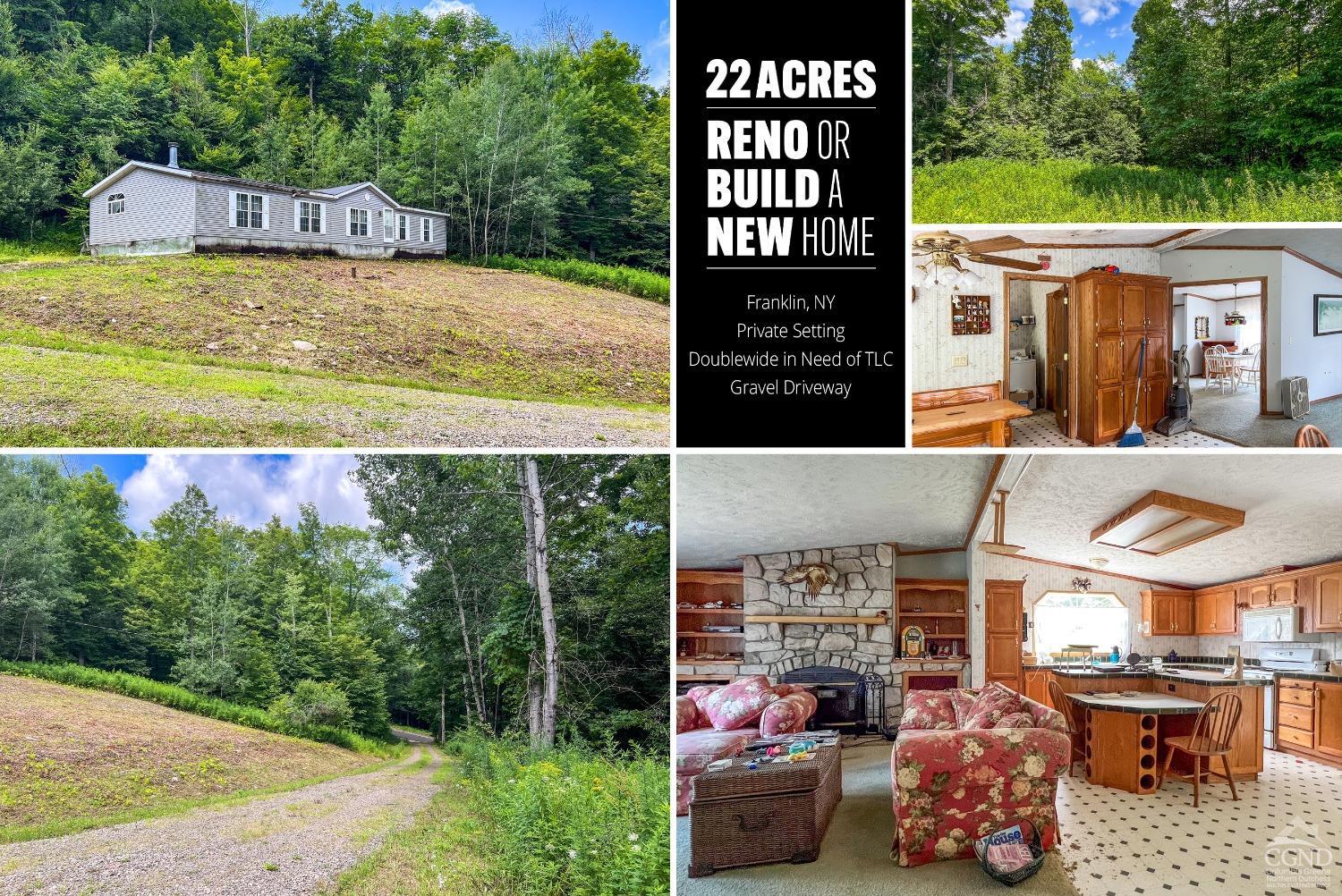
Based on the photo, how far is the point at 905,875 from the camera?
11.8ft

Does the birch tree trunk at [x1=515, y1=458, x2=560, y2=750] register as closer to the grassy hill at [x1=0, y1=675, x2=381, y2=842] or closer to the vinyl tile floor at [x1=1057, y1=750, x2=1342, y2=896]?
the grassy hill at [x1=0, y1=675, x2=381, y2=842]

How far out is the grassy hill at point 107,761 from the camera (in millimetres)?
3654

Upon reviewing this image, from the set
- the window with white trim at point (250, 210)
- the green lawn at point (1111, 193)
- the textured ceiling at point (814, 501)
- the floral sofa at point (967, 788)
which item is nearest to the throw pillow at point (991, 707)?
the floral sofa at point (967, 788)

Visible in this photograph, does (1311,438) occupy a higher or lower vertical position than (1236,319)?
lower

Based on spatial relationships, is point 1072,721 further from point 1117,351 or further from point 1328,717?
point 1117,351

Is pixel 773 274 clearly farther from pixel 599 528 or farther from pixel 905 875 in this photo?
pixel 905 875

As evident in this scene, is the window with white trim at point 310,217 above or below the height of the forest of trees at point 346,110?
below

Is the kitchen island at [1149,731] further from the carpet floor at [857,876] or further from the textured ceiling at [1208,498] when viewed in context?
the carpet floor at [857,876]

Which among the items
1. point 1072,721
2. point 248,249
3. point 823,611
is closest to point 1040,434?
point 823,611

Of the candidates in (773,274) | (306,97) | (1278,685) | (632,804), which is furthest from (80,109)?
(1278,685)

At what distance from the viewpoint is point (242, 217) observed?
13.5 ft

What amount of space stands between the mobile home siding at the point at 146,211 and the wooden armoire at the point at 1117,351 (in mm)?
4292

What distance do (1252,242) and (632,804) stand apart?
12.5 ft

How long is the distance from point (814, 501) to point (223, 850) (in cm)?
347
